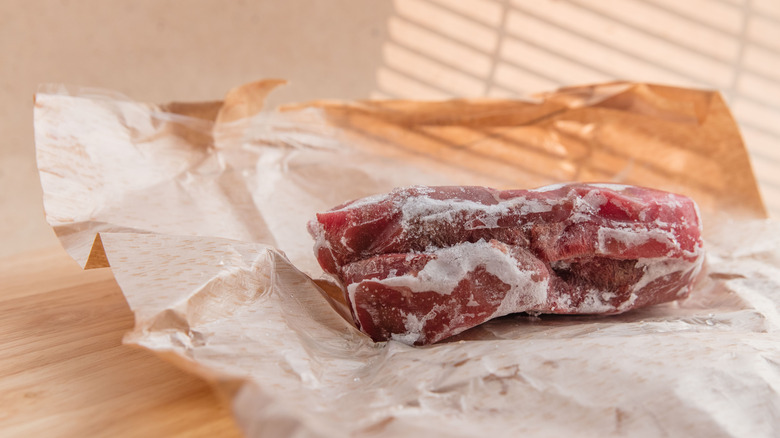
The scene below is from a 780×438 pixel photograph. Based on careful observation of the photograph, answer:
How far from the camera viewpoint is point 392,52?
8.11 ft

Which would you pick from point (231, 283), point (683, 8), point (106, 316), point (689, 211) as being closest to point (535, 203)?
point (689, 211)

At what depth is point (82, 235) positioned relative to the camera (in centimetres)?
103

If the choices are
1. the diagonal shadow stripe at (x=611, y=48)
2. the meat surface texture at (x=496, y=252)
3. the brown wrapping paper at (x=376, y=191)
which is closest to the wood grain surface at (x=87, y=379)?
the brown wrapping paper at (x=376, y=191)

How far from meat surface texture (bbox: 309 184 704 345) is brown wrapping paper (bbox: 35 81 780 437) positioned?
0.15 feet

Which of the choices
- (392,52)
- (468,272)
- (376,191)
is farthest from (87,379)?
(392,52)

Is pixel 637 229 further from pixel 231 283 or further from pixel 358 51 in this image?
pixel 358 51

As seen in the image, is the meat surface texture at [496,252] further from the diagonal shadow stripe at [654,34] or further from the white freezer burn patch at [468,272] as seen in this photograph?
the diagonal shadow stripe at [654,34]

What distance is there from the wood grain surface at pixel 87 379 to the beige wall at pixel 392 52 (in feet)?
3.84

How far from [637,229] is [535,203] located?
0.50ft

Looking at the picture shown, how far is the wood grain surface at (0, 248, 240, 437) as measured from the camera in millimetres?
667

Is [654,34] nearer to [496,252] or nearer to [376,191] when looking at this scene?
[376,191]

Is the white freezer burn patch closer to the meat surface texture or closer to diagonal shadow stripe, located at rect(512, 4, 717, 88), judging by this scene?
the meat surface texture

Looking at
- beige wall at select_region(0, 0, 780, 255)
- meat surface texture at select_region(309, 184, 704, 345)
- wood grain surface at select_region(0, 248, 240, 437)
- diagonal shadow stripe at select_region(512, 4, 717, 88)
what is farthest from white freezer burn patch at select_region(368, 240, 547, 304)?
diagonal shadow stripe at select_region(512, 4, 717, 88)

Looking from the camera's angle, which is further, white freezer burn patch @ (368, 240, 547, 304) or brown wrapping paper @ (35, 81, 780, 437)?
white freezer burn patch @ (368, 240, 547, 304)
